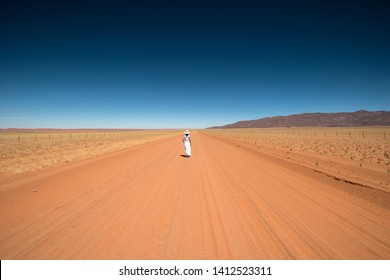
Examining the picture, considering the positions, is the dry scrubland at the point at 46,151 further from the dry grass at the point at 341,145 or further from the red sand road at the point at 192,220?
the dry grass at the point at 341,145

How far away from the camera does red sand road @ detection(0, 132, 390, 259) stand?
11.0ft

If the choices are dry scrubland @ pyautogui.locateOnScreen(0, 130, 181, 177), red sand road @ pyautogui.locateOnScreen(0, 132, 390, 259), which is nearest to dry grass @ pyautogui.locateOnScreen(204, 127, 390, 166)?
red sand road @ pyautogui.locateOnScreen(0, 132, 390, 259)

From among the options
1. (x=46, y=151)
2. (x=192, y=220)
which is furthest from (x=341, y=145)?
(x=46, y=151)

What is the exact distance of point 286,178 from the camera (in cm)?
845

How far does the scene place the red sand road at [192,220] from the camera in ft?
11.0

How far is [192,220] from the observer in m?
4.45

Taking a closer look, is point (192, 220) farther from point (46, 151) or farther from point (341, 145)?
point (341, 145)

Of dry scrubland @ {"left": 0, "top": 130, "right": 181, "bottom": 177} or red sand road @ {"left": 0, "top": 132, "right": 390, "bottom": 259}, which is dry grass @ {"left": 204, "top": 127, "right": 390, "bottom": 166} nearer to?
red sand road @ {"left": 0, "top": 132, "right": 390, "bottom": 259}

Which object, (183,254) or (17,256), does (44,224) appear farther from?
(183,254)

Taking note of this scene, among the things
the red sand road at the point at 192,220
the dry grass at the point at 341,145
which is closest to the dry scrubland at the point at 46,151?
the red sand road at the point at 192,220

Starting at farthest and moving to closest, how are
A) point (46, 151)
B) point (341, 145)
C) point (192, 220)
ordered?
1. point (341, 145)
2. point (46, 151)
3. point (192, 220)

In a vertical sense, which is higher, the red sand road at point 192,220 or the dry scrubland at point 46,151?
the dry scrubland at point 46,151
